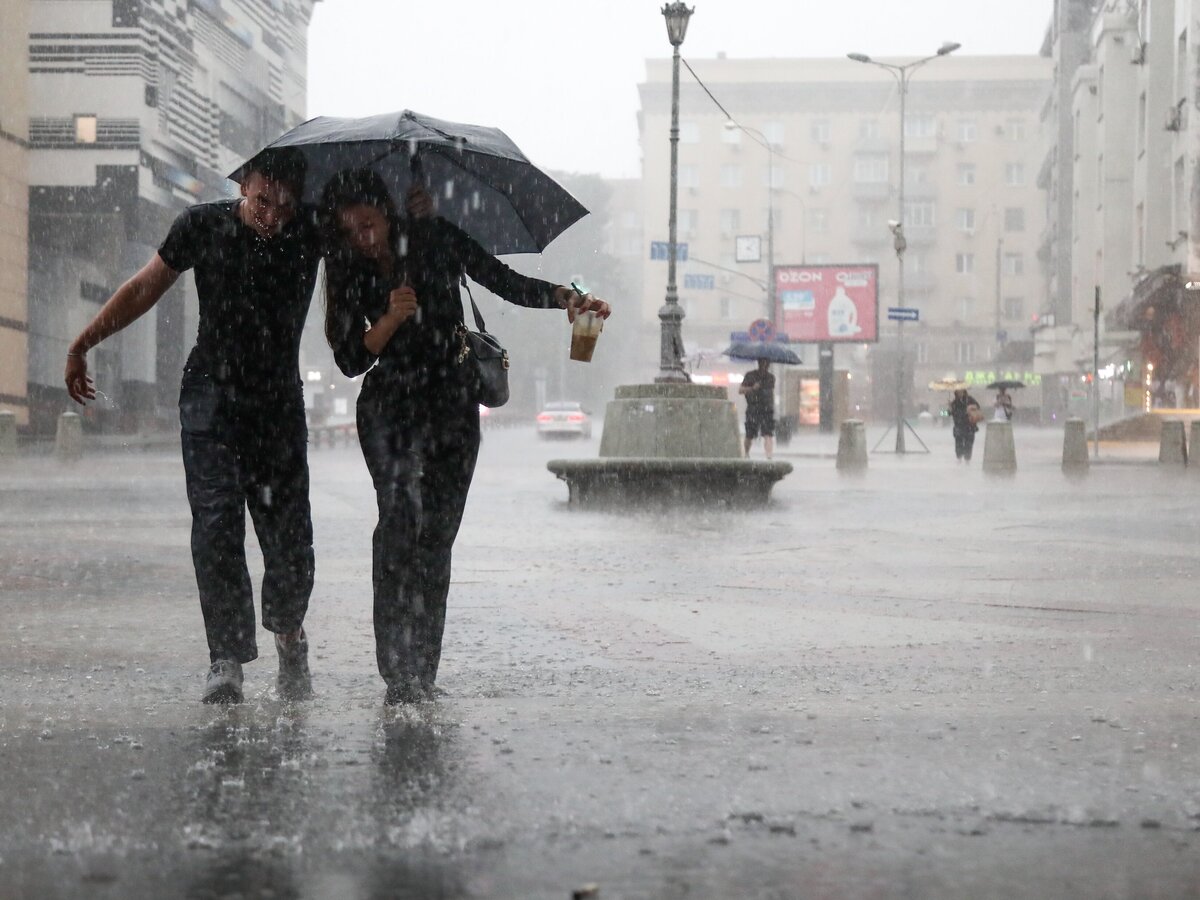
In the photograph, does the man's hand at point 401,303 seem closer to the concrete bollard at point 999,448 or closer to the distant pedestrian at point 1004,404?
the concrete bollard at point 999,448

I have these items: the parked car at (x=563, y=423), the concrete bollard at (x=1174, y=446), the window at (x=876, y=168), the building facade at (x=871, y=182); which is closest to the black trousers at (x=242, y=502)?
the concrete bollard at (x=1174, y=446)

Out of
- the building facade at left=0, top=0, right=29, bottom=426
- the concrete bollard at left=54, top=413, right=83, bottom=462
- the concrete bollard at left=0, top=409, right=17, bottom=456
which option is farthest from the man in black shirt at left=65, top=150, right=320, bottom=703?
the building facade at left=0, top=0, right=29, bottom=426

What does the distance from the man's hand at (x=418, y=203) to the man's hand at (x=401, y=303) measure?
0.26 meters

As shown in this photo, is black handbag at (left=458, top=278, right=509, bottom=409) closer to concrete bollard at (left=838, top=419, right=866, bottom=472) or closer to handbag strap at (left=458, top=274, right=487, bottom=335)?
handbag strap at (left=458, top=274, right=487, bottom=335)

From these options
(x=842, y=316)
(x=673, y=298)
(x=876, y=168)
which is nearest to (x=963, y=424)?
(x=673, y=298)

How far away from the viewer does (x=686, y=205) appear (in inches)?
3959

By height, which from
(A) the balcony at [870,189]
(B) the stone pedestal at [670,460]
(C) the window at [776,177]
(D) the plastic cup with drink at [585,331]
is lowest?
(B) the stone pedestal at [670,460]

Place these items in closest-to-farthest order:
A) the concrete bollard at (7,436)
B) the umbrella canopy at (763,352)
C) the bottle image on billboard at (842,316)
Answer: the concrete bollard at (7,436) < the umbrella canopy at (763,352) < the bottle image on billboard at (842,316)

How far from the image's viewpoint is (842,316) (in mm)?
52375

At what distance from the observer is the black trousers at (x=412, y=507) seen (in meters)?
5.01

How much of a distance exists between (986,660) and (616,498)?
990cm

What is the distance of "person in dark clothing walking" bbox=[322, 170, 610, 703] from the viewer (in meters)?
5.01

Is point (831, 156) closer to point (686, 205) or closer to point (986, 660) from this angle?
point (686, 205)

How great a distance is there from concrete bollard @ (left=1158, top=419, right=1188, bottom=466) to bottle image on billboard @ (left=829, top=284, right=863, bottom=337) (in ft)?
85.5
